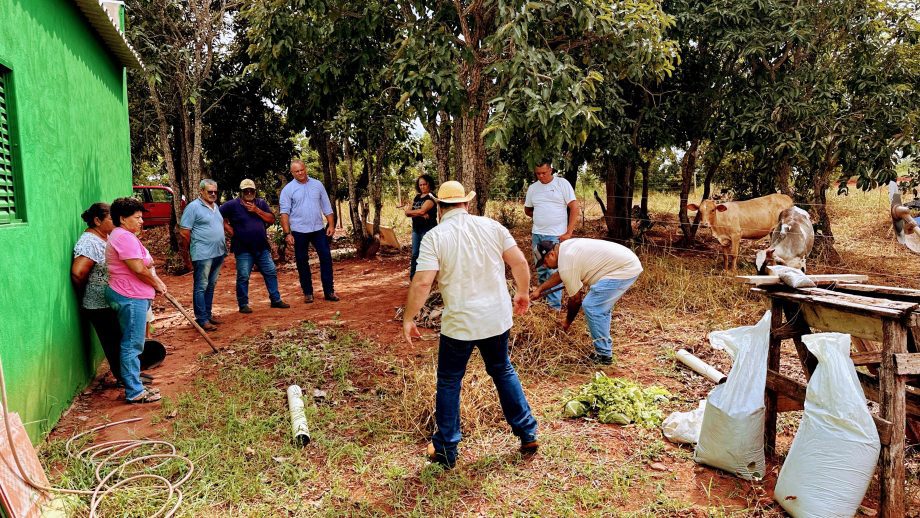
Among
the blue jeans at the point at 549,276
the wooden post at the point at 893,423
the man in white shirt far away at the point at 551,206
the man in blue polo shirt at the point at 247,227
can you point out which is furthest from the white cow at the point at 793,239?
the man in blue polo shirt at the point at 247,227

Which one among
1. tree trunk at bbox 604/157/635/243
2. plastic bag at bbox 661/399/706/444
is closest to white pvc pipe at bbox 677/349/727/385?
plastic bag at bbox 661/399/706/444

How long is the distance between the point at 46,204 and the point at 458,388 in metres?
3.09

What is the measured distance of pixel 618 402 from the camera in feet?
13.4

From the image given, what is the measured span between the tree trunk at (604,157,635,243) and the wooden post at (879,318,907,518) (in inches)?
325

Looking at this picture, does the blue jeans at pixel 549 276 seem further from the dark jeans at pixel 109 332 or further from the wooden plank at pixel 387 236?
the wooden plank at pixel 387 236

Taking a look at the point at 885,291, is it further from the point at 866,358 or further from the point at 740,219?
the point at 740,219

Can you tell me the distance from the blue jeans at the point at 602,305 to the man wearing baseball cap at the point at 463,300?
4.94ft

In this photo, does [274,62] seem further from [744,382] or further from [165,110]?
[744,382]

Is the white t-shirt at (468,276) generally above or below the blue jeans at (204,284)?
above

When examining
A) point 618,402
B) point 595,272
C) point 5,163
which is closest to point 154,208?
point 5,163

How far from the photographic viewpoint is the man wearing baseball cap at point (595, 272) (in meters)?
4.73

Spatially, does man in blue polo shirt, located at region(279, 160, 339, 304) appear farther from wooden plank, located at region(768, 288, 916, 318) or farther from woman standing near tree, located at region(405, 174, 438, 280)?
wooden plank, located at region(768, 288, 916, 318)

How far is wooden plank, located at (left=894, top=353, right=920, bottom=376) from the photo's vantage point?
2.71m

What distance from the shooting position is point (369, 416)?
13.7 feet
